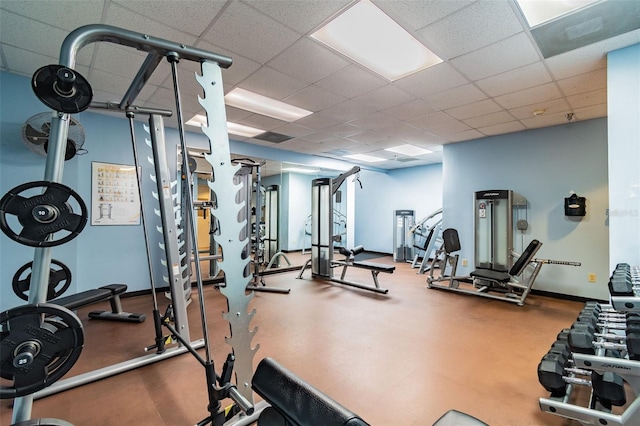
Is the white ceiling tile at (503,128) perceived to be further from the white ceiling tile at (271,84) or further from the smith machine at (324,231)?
the white ceiling tile at (271,84)

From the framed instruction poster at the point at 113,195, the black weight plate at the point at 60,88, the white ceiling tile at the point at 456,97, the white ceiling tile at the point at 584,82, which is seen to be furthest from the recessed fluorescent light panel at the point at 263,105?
the white ceiling tile at the point at 584,82

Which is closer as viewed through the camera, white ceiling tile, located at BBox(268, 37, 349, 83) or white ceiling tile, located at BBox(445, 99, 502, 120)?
white ceiling tile, located at BBox(268, 37, 349, 83)

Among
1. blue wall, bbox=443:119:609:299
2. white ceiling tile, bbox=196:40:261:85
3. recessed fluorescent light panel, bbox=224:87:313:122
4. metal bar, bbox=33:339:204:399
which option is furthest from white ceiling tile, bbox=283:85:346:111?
blue wall, bbox=443:119:609:299

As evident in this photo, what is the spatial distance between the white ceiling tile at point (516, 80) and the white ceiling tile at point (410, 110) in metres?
0.70

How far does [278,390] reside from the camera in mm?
764

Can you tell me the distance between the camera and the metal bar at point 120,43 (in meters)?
1.21

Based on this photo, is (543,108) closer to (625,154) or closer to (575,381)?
(625,154)

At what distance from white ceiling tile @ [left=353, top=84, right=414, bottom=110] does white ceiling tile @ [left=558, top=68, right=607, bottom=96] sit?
164cm

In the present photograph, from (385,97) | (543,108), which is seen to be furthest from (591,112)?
(385,97)

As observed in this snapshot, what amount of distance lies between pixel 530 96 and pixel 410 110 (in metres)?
1.40

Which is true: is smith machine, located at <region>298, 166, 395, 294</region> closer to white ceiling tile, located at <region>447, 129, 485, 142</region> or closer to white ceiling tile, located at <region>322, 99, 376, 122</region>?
white ceiling tile, located at <region>322, 99, 376, 122</region>

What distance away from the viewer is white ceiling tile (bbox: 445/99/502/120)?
3.75 m

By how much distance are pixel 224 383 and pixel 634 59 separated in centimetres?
396

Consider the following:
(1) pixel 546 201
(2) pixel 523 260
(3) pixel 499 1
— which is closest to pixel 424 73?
(3) pixel 499 1
